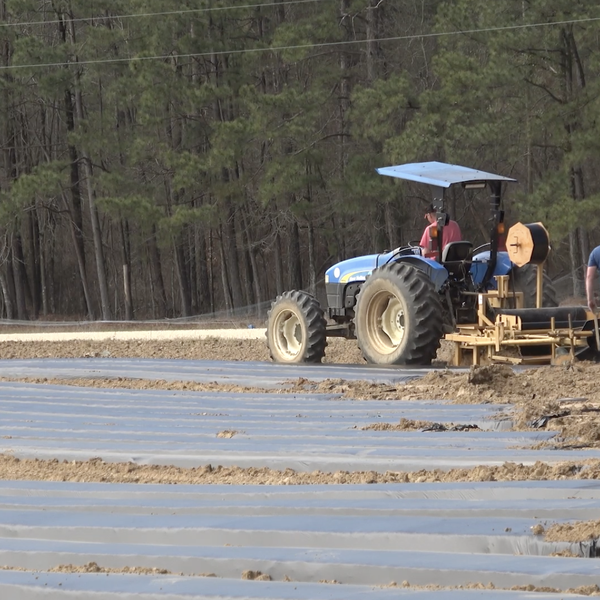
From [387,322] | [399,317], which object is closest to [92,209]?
[387,322]

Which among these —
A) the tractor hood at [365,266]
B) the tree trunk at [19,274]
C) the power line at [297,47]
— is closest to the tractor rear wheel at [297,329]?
the tractor hood at [365,266]

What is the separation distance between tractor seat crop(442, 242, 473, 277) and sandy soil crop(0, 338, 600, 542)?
1.75 metres

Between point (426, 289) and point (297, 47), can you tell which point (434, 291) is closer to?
point (426, 289)

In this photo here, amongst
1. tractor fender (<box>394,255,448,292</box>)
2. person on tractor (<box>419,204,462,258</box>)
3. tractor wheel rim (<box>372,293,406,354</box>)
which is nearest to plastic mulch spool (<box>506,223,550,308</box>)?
tractor fender (<box>394,255,448,292</box>)

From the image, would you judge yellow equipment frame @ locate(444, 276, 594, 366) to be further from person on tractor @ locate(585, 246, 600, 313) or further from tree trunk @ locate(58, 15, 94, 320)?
tree trunk @ locate(58, 15, 94, 320)

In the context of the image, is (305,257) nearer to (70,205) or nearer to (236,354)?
(70,205)

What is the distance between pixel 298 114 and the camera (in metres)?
29.2

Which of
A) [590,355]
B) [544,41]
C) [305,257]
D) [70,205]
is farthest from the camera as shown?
[305,257]

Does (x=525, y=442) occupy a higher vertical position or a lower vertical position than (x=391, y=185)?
lower

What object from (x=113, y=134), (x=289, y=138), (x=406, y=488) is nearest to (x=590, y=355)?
(x=406, y=488)

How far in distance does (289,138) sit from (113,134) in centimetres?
570

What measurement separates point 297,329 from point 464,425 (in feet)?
19.3

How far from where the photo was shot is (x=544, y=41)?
25.3m

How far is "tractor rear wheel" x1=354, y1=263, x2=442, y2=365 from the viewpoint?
11484 millimetres
